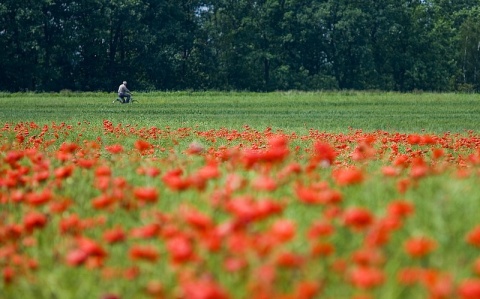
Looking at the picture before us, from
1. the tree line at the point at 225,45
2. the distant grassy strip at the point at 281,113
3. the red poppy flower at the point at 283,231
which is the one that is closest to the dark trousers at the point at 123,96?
the distant grassy strip at the point at 281,113

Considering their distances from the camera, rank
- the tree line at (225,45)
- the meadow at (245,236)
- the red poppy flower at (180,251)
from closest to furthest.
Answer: the red poppy flower at (180,251) → the meadow at (245,236) → the tree line at (225,45)

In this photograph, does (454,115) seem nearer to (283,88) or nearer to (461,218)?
(461,218)

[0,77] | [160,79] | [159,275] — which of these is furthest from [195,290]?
[160,79]

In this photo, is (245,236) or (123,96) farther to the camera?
(123,96)

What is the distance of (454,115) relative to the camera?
28.5m

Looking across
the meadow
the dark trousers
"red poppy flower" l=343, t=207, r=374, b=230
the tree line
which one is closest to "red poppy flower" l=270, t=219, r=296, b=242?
the meadow

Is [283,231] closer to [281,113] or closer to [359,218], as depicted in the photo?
[359,218]

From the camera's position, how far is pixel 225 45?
68.9 m

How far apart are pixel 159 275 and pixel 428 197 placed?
1.72 meters

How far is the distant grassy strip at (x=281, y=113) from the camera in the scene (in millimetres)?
23516

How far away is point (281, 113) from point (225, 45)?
130 feet

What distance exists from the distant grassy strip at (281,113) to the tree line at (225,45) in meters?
18.5

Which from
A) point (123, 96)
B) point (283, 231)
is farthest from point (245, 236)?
point (123, 96)

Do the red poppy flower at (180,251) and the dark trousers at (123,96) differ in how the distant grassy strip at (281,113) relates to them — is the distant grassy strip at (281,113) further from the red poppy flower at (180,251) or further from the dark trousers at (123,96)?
the red poppy flower at (180,251)
